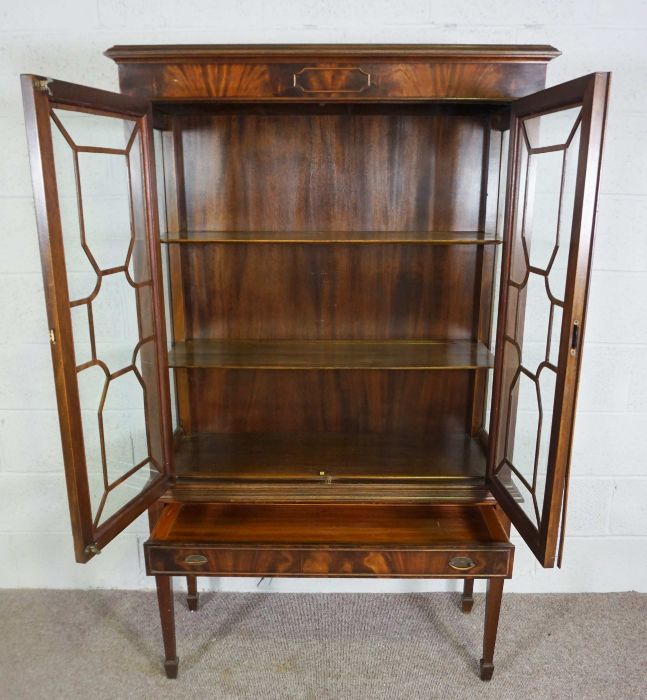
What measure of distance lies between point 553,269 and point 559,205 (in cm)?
13

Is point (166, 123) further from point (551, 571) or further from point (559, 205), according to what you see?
point (551, 571)

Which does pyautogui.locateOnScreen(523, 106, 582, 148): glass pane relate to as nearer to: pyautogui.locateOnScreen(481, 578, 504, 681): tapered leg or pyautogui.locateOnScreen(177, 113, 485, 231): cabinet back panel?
pyautogui.locateOnScreen(177, 113, 485, 231): cabinet back panel

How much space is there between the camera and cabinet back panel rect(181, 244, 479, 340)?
171cm

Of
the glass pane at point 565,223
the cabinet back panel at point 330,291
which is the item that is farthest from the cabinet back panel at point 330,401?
the glass pane at point 565,223

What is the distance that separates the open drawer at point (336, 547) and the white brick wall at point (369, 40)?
558 millimetres

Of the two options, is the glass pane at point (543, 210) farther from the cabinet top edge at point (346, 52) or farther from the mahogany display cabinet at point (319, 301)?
the cabinet top edge at point (346, 52)

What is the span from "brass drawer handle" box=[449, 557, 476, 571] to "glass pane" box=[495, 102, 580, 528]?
183mm

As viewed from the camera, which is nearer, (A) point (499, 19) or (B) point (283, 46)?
(B) point (283, 46)

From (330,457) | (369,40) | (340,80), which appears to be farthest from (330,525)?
(369,40)

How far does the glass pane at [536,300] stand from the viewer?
1.26 m

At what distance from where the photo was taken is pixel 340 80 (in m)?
1.32

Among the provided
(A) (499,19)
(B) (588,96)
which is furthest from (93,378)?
(A) (499,19)

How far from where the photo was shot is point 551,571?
2020mm

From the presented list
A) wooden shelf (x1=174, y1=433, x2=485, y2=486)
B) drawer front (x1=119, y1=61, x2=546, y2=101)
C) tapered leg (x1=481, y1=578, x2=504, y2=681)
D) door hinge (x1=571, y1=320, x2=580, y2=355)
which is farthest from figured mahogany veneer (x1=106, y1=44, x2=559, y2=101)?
tapered leg (x1=481, y1=578, x2=504, y2=681)
